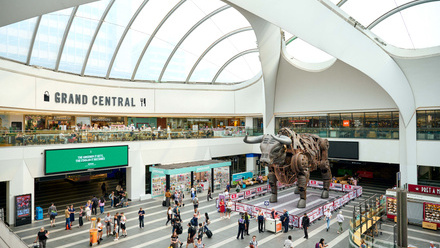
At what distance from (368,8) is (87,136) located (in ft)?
67.5

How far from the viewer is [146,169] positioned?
25.0m

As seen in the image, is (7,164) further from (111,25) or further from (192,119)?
(192,119)

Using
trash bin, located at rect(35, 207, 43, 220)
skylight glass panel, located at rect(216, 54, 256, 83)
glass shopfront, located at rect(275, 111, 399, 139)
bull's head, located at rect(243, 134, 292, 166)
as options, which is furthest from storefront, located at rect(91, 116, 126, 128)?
bull's head, located at rect(243, 134, 292, 166)

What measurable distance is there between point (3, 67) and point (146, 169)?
12.1 metres

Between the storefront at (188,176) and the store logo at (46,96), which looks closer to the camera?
the store logo at (46,96)

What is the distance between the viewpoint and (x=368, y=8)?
1998 centimetres

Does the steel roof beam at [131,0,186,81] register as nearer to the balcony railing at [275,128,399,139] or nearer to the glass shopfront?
the glass shopfront

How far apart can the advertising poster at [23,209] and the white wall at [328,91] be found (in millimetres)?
21942

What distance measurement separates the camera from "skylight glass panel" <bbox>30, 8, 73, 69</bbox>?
20.2m

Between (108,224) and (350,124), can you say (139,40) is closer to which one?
(108,224)

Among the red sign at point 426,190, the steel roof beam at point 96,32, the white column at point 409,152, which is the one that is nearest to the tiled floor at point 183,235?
the red sign at point 426,190

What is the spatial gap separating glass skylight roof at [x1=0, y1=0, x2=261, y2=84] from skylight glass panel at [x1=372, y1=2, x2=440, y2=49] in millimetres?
10507

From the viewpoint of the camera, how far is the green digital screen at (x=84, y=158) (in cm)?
1839

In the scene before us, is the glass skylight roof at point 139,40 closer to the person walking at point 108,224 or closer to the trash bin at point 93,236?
the person walking at point 108,224
